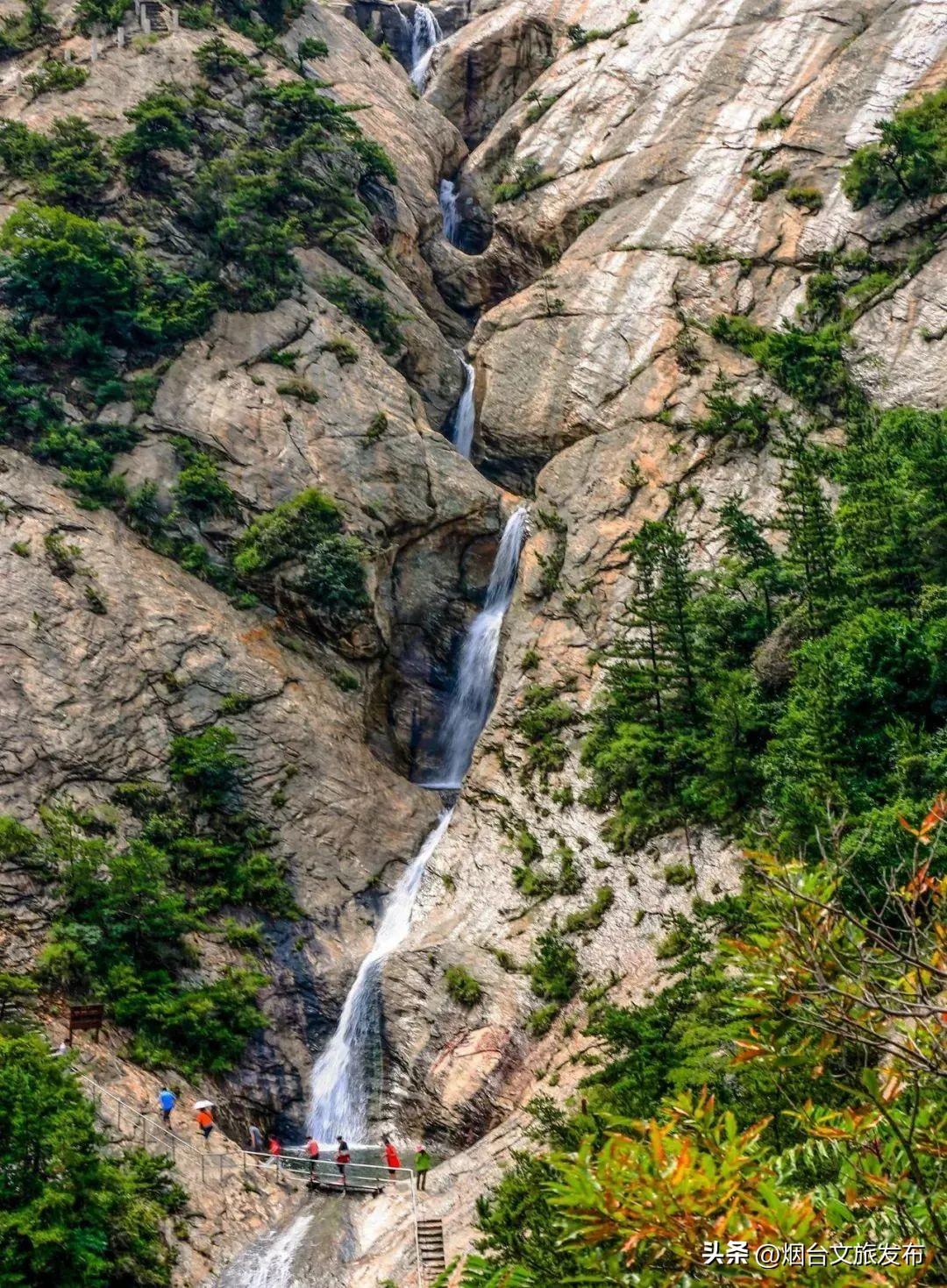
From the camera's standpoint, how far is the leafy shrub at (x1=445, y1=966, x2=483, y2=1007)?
26688 mm

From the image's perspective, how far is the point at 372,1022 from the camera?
28.1 m

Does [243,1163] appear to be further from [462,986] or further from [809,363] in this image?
[809,363]

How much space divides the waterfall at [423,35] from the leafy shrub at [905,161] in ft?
→ 93.3

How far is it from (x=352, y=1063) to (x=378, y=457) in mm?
18340

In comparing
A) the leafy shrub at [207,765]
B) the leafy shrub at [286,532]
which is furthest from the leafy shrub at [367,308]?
the leafy shrub at [207,765]

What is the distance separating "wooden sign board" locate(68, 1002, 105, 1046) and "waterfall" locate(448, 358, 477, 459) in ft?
76.9

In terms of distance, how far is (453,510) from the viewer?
38.1 metres

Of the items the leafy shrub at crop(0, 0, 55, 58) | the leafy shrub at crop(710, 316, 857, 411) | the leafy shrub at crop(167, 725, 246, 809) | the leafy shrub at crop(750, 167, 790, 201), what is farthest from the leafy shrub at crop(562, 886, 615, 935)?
the leafy shrub at crop(0, 0, 55, 58)

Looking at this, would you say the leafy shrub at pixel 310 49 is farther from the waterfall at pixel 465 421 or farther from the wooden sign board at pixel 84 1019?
the wooden sign board at pixel 84 1019

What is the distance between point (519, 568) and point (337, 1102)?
16.6 m

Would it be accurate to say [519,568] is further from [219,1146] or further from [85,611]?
[219,1146]

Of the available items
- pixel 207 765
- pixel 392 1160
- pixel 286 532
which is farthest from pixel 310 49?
pixel 392 1160

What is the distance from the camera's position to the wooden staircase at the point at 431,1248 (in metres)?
21.1

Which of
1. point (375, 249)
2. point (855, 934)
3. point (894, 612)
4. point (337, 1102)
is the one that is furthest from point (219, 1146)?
point (375, 249)
